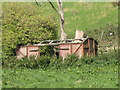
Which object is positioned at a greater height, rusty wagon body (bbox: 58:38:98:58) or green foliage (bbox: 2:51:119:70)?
rusty wagon body (bbox: 58:38:98:58)

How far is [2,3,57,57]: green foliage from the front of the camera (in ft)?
113

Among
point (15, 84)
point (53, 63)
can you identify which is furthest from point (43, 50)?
point (15, 84)

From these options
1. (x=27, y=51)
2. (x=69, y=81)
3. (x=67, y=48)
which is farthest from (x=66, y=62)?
(x=69, y=81)

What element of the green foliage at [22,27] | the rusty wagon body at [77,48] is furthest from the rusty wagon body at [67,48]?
the green foliage at [22,27]

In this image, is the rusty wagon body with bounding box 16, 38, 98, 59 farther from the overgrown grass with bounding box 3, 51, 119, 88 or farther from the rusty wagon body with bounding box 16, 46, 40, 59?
the overgrown grass with bounding box 3, 51, 119, 88

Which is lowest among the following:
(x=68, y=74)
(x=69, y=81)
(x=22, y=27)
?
(x=69, y=81)

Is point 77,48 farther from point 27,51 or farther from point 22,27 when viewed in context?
point 22,27

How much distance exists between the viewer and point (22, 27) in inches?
1399

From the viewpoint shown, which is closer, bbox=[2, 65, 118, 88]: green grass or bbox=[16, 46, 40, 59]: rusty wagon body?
bbox=[2, 65, 118, 88]: green grass

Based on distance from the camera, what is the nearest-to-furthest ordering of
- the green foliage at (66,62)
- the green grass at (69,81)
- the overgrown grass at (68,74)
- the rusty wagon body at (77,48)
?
1. the green grass at (69,81)
2. the overgrown grass at (68,74)
3. the green foliage at (66,62)
4. the rusty wagon body at (77,48)

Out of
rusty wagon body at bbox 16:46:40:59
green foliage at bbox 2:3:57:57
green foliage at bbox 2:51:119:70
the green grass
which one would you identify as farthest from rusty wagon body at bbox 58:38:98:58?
the green grass

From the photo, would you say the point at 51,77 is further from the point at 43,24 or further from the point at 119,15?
the point at 119,15

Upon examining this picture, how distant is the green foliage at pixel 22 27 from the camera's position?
3459 centimetres

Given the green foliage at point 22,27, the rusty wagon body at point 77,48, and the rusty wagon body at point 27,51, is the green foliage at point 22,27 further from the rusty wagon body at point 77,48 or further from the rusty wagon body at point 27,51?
the rusty wagon body at point 77,48
